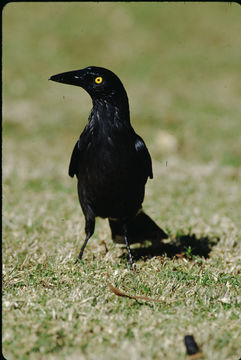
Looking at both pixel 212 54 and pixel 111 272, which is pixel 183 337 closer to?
pixel 111 272

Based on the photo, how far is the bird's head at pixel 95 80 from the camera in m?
3.97

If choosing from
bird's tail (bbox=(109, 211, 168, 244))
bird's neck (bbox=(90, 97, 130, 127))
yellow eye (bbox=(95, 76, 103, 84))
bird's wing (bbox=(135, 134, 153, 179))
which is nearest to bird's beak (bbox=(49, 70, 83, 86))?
yellow eye (bbox=(95, 76, 103, 84))

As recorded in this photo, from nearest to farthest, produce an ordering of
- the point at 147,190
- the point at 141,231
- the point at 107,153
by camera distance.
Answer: the point at 107,153
the point at 141,231
the point at 147,190

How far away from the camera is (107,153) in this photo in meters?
3.97

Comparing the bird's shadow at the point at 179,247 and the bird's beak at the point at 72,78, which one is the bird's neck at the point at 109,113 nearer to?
the bird's beak at the point at 72,78

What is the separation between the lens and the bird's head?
13.0ft

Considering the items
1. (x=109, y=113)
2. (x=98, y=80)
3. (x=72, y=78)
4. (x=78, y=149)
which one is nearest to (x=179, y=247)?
(x=78, y=149)

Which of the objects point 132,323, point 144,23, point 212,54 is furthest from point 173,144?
point 144,23

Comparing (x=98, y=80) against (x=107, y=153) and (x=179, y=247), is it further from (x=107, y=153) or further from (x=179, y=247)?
(x=179, y=247)

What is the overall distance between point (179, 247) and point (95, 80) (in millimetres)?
2097

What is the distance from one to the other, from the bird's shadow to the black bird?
0.65m

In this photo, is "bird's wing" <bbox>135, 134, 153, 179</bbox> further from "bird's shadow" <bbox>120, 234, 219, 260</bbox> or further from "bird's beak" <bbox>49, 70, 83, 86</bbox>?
"bird's shadow" <bbox>120, 234, 219, 260</bbox>

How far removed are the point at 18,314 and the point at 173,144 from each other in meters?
6.50

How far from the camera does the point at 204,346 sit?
2.84 meters
